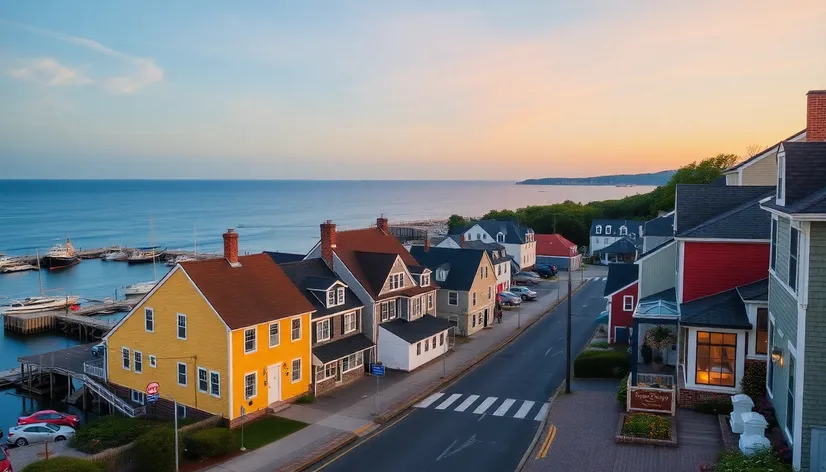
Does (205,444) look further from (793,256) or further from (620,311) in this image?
(620,311)

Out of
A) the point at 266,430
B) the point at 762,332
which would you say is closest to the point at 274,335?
the point at 266,430

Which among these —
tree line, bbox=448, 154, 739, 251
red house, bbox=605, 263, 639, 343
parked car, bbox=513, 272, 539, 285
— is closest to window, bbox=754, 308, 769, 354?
red house, bbox=605, 263, 639, 343

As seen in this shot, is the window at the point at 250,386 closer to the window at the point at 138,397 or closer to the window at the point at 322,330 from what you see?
the window at the point at 322,330

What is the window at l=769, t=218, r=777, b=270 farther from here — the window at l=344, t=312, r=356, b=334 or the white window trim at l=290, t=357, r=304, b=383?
the window at l=344, t=312, r=356, b=334

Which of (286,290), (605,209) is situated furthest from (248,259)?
(605,209)

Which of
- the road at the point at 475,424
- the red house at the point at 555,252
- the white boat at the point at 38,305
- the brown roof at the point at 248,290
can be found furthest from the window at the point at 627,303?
the white boat at the point at 38,305

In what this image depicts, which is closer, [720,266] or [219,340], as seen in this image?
[720,266]

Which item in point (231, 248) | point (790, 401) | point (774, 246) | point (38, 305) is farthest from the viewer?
point (38, 305)
